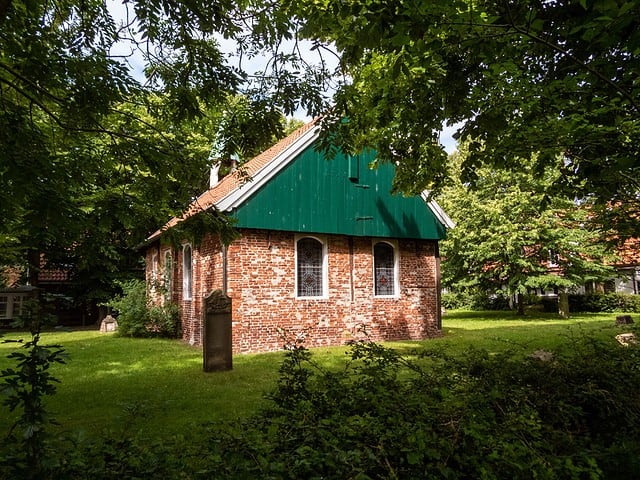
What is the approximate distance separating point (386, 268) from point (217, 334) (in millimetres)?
7334

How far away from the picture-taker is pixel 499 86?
19.6 ft

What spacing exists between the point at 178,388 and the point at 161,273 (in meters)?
10.9

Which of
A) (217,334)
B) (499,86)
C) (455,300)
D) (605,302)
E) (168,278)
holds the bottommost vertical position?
(455,300)

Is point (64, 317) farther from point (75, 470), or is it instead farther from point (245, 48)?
point (75, 470)

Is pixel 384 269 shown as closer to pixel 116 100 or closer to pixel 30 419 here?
pixel 116 100

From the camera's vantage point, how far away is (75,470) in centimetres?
248

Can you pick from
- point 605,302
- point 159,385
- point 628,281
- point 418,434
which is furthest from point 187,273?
point 628,281

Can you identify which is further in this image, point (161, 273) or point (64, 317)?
point (64, 317)

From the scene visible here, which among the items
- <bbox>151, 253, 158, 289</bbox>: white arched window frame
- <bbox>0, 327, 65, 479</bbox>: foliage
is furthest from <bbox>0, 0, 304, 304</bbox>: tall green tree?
<bbox>151, 253, 158, 289</bbox>: white arched window frame

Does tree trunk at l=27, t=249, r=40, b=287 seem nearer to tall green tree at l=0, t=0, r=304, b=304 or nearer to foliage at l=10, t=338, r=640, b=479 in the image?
tall green tree at l=0, t=0, r=304, b=304

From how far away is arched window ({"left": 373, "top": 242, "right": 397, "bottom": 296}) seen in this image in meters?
15.5

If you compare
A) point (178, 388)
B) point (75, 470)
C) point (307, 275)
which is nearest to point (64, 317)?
point (307, 275)

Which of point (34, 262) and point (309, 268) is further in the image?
point (34, 262)

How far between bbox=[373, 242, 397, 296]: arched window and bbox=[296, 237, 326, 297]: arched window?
7.12 ft
